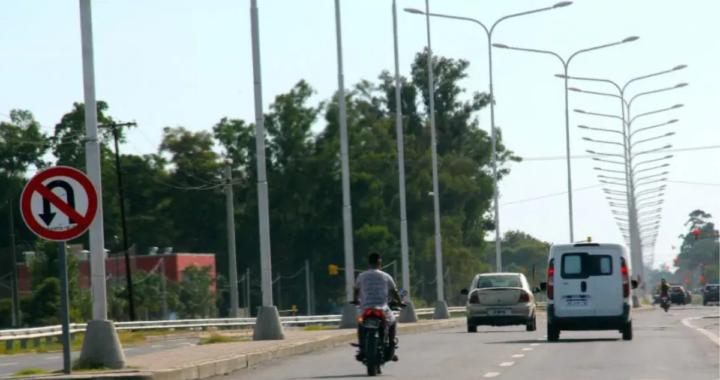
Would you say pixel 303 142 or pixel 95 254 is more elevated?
pixel 303 142

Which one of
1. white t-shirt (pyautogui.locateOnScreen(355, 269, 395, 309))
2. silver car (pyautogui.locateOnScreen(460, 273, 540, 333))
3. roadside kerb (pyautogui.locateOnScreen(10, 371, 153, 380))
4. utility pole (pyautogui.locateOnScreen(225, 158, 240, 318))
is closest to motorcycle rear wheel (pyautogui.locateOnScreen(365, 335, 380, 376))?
white t-shirt (pyautogui.locateOnScreen(355, 269, 395, 309))

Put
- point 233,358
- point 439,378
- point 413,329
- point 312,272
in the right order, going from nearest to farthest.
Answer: point 439,378
point 233,358
point 413,329
point 312,272

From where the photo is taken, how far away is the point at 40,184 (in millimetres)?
18375

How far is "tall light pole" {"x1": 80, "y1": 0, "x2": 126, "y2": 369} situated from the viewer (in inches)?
802

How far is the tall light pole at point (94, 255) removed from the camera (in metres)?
20.4

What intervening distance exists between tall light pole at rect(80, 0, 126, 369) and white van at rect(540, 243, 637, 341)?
1374cm

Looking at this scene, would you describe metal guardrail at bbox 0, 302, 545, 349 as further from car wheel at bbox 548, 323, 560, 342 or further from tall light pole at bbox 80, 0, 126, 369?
tall light pole at bbox 80, 0, 126, 369

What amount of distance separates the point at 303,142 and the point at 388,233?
8693mm

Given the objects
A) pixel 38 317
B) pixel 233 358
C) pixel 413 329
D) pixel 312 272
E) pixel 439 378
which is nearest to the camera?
pixel 439 378

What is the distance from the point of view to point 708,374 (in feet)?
66.4

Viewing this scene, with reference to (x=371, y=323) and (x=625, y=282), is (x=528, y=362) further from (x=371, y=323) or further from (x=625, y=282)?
(x=625, y=282)

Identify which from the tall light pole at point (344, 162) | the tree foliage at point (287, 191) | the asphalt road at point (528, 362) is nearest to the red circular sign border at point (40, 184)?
the asphalt road at point (528, 362)

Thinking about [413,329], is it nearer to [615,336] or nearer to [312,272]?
[615,336]

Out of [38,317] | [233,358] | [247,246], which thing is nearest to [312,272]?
[247,246]
